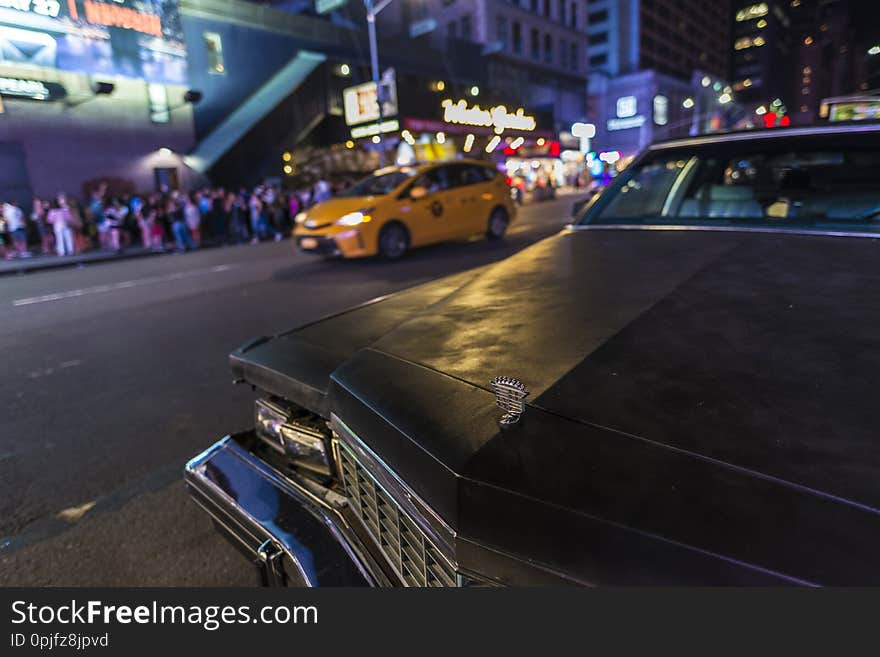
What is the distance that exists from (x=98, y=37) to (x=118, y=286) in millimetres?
6343

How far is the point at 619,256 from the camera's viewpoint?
2.46 metres

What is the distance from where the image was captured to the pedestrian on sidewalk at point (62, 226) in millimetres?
14844

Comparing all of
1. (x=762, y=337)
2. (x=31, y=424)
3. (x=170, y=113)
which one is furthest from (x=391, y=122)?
(x=762, y=337)

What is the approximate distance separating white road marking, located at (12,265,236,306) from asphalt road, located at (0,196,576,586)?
9cm

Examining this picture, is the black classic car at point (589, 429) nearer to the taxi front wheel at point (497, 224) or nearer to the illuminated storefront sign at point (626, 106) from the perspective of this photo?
the taxi front wheel at point (497, 224)

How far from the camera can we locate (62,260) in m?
14.1

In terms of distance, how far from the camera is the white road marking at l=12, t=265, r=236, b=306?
8.44 metres

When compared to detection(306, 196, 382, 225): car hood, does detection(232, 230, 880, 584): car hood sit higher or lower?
lower

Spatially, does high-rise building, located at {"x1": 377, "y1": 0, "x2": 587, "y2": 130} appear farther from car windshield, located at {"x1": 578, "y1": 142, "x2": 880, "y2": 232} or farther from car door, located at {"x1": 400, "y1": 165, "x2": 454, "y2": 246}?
car windshield, located at {"x1": 578, "y1": 142, "x2": 880, "y2": 232}

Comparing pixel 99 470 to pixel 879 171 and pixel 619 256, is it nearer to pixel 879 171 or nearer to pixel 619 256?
pixel 619 256

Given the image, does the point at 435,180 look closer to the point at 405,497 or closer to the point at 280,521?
the point at 280,521

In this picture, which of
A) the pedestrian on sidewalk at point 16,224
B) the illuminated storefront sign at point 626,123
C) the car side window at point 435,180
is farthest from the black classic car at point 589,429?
the illuminated storefront sign at point 626,123

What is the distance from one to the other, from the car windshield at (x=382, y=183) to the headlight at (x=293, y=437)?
8856mm

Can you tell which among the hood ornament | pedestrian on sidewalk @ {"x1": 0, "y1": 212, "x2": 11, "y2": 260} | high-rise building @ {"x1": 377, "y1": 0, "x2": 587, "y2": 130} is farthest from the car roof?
high-rise building @ {"x1": 377, "y1": 0, "x2": 587, "y2": 130}
